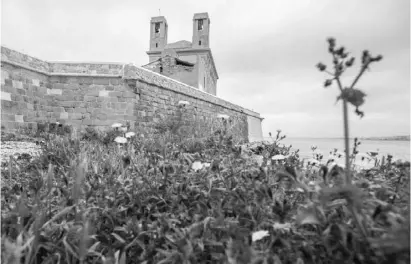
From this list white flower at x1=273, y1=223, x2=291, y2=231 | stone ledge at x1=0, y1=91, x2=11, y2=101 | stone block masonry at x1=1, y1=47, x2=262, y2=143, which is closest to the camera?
white flower at x1=273, y1=223, x2=291, y2=231

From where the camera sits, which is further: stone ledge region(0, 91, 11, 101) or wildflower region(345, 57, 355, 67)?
stone ledge region(0, 91, 11, 101)

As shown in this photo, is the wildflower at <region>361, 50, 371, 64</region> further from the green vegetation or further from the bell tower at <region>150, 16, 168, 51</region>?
the bell tower at <region>150, 16, 168, 51</region>

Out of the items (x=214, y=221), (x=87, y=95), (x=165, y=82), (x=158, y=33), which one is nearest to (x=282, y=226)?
(x=214, y=221)

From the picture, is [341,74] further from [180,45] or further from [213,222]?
[180,45]

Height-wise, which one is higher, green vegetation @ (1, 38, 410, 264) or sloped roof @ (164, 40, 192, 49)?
sloped roof @ (164, 40, 192, 49)

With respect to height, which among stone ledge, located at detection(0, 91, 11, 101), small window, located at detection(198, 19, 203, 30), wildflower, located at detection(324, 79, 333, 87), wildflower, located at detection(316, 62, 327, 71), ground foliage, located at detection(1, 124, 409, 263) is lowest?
ground foliage, located at detection(1, 124, 409, 263)

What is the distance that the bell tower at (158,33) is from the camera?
1299 inches

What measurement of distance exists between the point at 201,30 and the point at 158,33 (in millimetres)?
5277

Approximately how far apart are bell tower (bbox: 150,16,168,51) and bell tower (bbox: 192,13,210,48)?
366cm

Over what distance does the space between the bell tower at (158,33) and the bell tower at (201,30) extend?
3664 millimetres

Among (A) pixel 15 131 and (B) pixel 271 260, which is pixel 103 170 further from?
(A) pixel 15 131

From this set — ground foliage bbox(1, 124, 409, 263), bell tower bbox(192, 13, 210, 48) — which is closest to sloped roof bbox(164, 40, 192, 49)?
bell tower bbox(192, 13, 210, 48)

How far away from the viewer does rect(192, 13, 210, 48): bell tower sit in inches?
1272

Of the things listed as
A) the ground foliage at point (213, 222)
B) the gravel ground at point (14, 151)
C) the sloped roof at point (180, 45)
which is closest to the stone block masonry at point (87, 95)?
the gravel ground at point (14, 151)
